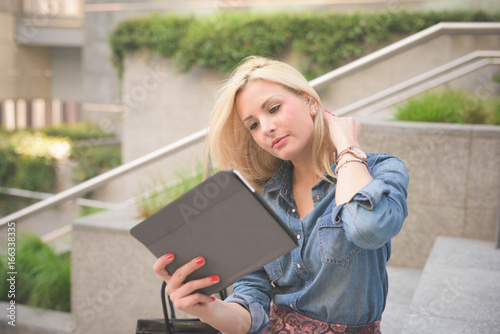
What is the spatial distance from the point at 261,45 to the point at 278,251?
706cm

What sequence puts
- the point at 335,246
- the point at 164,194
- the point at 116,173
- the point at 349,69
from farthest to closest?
the point at 164,194 → the point at 116,173 → the point at 349,69 → the point at 335,246

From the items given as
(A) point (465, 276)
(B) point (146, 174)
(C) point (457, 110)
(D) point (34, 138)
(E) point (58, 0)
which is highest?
(C) point (457, 110)

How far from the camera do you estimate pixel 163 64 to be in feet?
29.5

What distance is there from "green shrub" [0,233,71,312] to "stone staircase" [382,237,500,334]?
222cm

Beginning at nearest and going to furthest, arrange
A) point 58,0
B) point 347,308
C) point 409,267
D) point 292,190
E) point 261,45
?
1. point 347,308
2. point 292,190
3. point 409,267
4. point 261,45
5. point 58,0

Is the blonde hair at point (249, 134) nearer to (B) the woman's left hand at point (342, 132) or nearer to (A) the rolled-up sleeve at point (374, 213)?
(B) the woman's left hand at point (342, 132)

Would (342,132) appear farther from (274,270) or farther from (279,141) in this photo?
(274,270)

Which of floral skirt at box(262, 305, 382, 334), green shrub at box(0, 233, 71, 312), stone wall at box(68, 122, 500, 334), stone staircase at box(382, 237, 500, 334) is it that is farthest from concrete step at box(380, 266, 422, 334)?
green shrub at box(0, 233, 71, 312)

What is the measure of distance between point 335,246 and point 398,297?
1.42 metres

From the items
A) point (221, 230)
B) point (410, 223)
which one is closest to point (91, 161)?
point (410, 223)

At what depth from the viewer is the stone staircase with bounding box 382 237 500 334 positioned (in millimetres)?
1936

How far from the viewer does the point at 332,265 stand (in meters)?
1.39

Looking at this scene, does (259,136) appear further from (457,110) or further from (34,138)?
(34,138)

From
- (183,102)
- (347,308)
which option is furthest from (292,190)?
(183,102)
